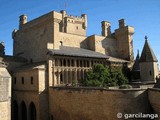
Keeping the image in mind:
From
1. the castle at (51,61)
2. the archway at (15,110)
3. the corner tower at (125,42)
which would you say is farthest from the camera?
the corner tower at (125,42)

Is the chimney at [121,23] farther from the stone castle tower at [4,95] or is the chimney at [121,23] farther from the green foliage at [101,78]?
the stone castle tower at [4,95]

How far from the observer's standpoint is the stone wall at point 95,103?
47.4 ft

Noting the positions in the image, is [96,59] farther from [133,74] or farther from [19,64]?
[19,64]

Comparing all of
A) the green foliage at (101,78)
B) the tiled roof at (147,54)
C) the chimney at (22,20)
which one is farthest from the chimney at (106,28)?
the chimney at (22,20)

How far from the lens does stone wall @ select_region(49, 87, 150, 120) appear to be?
14.5 metres

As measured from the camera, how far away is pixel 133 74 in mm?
29750

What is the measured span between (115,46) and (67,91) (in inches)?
728

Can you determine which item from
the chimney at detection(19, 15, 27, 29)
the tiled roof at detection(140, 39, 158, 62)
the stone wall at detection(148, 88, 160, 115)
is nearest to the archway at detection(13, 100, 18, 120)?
the chimney at detection(19, 15, 27, 29)

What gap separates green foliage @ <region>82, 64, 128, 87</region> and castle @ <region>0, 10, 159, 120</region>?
2127 millimetres

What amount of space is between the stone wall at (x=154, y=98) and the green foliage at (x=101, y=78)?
27.5ft

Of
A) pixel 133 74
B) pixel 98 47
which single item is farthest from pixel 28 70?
pixel 133 74

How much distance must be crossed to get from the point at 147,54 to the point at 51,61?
12.4 metres

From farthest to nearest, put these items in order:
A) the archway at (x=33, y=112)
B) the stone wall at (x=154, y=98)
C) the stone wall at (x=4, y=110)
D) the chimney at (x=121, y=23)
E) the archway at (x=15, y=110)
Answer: the chimney at (x=121, y=23), the archway at (x=15, y=110), the archway at (x=33, y=112), the stone wall at (x=4, y=110), the stone wall at (x=154, y=98)

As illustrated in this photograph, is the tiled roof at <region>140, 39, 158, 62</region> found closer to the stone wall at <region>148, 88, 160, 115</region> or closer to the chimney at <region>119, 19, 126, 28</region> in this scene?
the stone wall at <region>148, 88, 160, 115</region>
